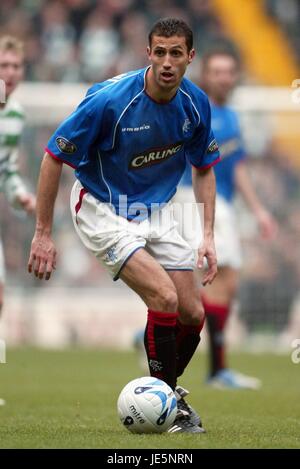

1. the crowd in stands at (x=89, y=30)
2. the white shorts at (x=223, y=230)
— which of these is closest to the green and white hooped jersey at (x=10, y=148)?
the white shorts at (x=223, y=230)

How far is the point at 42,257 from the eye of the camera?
5395 millimetres

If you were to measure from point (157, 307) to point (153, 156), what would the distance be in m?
0.84

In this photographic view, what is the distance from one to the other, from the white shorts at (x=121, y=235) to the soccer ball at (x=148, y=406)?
2.02ft

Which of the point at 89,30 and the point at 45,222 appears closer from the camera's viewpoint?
the point at 45,222

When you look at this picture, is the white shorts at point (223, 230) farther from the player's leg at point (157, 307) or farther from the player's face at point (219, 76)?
the player's leg at point (157, 307)

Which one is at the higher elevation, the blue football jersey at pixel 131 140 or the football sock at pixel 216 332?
the blue football jersey at pixel 131 140

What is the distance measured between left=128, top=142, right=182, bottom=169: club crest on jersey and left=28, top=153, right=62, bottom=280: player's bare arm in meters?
0.44

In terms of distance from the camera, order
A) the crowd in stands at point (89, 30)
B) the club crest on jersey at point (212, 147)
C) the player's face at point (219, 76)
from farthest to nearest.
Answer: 1. the crowd in stands at point (89, 30)
2. the player's face at point (219, 76)
3. the club crest on jersey at point (212, 147)

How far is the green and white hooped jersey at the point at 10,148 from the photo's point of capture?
774cm

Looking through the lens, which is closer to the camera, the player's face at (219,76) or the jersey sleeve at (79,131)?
the jersey sleeve at (79,131)

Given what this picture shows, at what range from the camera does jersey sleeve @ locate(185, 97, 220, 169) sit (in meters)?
5.81
